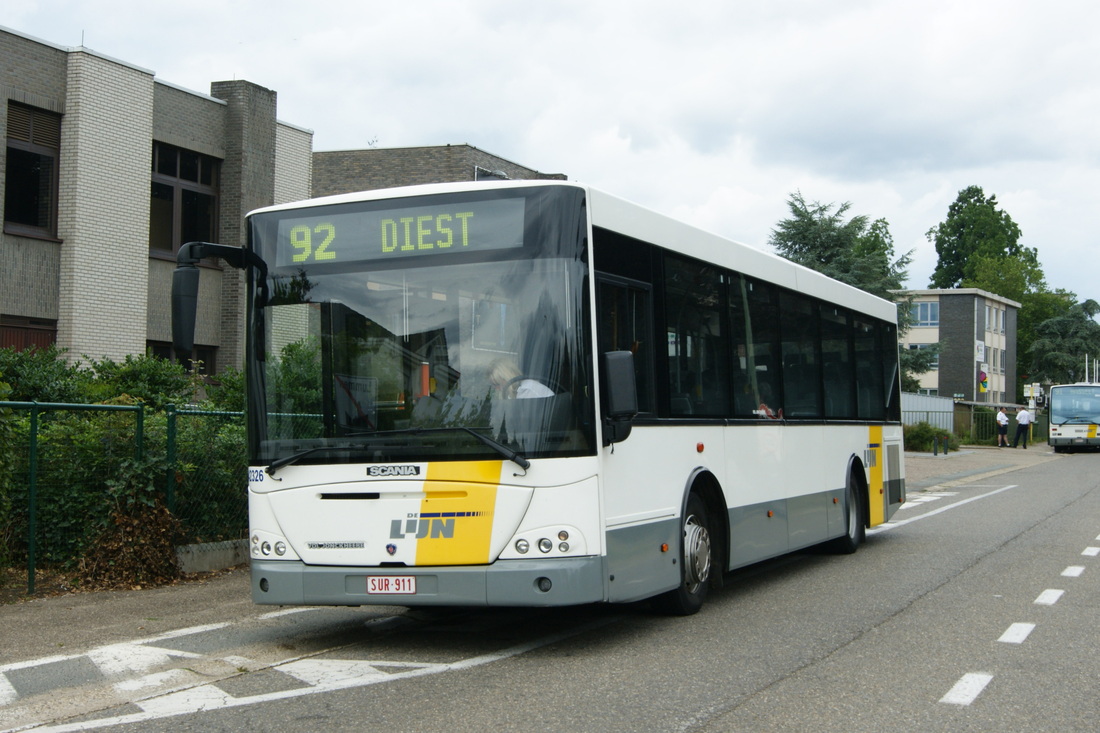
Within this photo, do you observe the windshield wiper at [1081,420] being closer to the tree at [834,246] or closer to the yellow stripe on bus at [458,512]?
the tree at [834,246]

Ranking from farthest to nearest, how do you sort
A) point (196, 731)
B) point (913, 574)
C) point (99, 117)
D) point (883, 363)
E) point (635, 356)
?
point (99, 117), point (883, 363), point (913, 574), point (635, 356), point (196, 731)

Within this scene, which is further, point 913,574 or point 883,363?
point 883,363

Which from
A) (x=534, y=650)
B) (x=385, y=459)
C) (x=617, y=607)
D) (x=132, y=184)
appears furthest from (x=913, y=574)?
(x=132, y=184)

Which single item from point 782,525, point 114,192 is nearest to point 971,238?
point 114,192

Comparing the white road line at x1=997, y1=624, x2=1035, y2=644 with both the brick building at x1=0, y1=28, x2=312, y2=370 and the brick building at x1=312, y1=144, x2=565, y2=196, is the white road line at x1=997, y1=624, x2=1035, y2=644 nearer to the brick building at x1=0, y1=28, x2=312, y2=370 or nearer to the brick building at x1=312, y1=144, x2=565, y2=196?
the brick building at x1=0, y1=28, x2=312, y2=370

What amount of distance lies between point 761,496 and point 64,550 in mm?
6156

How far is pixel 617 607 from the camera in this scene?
9703mm

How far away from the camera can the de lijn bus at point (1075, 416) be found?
5172cm

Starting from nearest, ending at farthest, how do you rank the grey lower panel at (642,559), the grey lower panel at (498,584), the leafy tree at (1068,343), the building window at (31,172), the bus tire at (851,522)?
the grey lower panel at (498,584) → the grey lower panel at (642,559) → the bus tire at (851,522) → the building window at (31,172) → the leafy tree at (1068,343)

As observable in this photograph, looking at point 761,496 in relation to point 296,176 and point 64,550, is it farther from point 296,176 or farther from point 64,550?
point 296,176

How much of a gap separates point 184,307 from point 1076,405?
51.2 metres

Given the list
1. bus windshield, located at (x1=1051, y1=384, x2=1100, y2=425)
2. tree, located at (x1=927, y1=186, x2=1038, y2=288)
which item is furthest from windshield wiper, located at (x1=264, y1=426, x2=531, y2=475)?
tree, located at (x1=927, y1=186, x2=1038, y2=288)

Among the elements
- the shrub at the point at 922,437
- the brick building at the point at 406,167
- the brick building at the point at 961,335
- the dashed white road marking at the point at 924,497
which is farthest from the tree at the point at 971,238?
the dashed white road marking at the point at 924,497

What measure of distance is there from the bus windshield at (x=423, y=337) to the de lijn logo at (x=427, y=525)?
1.14 feet
